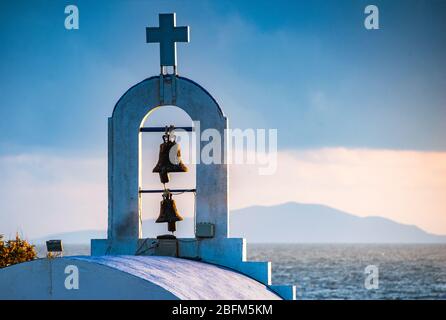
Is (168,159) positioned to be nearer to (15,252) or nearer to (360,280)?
(15,252)

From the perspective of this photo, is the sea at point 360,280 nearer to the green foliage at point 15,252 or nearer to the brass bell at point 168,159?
the green foliage at point 15,252

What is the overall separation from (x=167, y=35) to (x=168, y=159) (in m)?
2.04

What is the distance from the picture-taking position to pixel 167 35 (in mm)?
20984

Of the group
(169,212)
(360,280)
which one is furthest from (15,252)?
(360,280)

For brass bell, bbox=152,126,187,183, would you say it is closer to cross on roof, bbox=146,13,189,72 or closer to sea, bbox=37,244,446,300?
cross on roof, bbox=146,13,189,72

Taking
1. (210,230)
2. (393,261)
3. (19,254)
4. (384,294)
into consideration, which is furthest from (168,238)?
(393,261)

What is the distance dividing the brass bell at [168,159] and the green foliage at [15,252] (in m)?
12.2

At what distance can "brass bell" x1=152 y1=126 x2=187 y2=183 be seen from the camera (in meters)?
20.7

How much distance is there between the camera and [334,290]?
100 meters

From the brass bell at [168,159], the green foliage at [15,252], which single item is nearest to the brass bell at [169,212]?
the brass bell at [168,159]

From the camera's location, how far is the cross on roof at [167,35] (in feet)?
68.6
